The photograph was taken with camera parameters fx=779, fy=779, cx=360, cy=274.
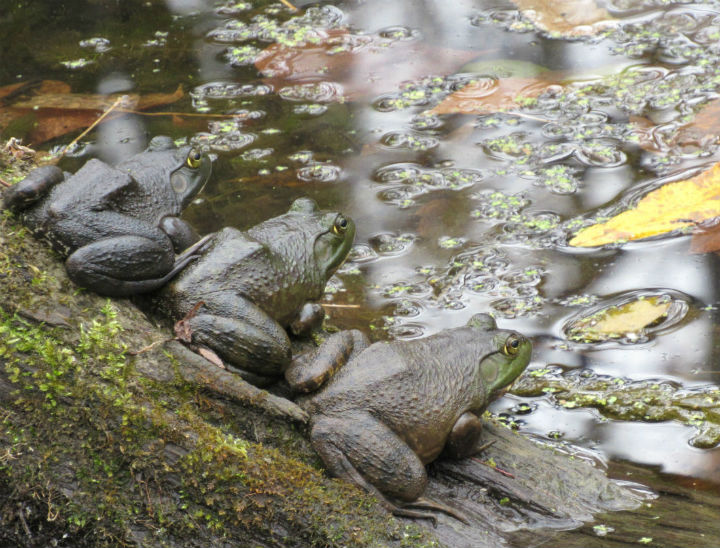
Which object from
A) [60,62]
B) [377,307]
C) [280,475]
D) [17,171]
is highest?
[17,171]

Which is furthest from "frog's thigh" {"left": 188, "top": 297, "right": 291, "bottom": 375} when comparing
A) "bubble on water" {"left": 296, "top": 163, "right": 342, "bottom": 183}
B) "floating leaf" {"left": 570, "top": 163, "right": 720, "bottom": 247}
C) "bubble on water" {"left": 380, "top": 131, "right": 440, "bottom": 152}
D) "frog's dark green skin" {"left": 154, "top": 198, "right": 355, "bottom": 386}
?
"bubble on water" {"left": 380, "top": 131, "right": 440, "bottom": 152}

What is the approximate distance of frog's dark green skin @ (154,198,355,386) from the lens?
10.3ft

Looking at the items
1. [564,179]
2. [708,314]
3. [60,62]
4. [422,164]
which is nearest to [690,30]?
[564,179]

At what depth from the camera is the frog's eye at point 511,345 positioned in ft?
11.3

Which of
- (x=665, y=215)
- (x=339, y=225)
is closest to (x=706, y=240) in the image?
(x=665, y=215)

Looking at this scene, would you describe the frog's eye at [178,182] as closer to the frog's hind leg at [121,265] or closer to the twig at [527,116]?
the frog's hind leg at [121,265]

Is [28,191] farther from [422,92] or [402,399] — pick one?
[422,92]

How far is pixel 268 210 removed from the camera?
19.5 feet

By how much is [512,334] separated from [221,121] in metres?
4.26

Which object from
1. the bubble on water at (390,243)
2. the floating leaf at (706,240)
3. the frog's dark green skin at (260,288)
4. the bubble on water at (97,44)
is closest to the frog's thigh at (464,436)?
the frog's dark green skin at (260,288)

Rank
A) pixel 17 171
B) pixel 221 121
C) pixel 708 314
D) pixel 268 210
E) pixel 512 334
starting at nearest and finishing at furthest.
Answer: pixel 512 334
pixel 17 171
pixel 708 314
pixel 268 210
pixel 221 121

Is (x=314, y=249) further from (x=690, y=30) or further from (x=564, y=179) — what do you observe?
(x=690, y=30)

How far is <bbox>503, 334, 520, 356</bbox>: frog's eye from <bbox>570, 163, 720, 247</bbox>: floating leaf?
2.14 m

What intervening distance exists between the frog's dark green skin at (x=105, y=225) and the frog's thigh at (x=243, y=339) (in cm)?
30
